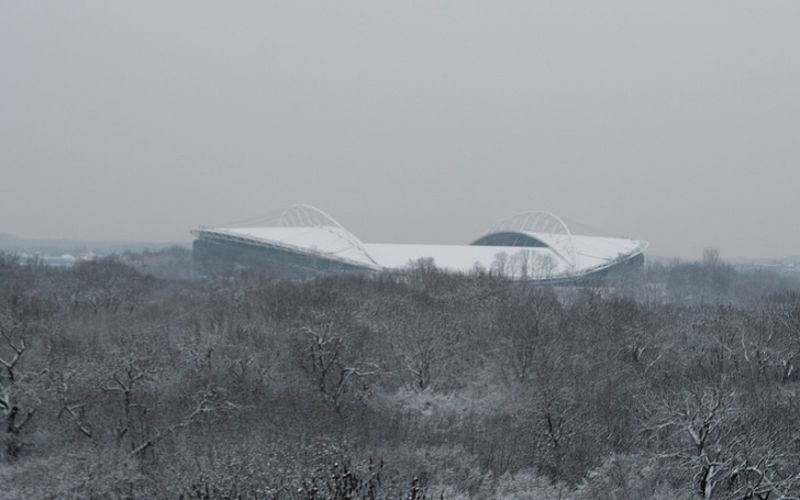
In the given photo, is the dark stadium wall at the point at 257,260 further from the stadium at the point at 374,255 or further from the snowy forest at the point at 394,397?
the snowy forest at the point at 394,397

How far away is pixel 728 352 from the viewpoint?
32625 millimetres

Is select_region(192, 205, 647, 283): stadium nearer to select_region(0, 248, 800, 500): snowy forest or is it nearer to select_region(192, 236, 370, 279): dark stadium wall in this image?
select_region(192, 236, 370, 279): dark stadium wall

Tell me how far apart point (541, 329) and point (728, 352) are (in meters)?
7.45

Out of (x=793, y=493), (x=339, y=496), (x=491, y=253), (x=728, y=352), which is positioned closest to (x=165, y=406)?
(x=339, y=496)

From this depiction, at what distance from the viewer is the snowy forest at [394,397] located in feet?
59.5

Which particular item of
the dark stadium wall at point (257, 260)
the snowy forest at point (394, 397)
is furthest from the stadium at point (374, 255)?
the snowy forest at point (394, 397)

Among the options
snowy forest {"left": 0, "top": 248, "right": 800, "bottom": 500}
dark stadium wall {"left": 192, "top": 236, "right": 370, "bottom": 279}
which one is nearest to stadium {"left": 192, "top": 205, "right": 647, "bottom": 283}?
dark stadium wall {"left": 192, "top": 236, "right": 370, "bottom": 279}

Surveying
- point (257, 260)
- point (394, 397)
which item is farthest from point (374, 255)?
point (394, 397)

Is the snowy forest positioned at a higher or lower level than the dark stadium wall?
lower

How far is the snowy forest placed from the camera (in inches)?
714

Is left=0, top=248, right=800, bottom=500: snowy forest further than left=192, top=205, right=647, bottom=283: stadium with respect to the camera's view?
No

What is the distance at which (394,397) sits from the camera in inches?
1164

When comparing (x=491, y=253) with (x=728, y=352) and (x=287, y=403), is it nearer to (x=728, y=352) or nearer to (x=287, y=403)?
(x=728, y=352)

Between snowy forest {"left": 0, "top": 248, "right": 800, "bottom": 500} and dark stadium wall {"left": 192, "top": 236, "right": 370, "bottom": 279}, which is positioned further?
dark stadium wall {"left": 192, "top": 236, "right": 370, "bottom": 279}
